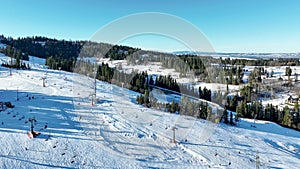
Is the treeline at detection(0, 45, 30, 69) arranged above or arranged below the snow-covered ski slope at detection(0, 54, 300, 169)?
above

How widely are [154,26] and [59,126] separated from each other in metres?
14.6

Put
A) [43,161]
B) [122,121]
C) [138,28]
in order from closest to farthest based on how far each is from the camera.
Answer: [138,28] < [43,161] < [122,121]

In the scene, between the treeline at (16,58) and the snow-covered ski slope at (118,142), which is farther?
the treeline at (16,58)

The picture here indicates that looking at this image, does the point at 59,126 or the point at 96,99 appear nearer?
the point at 59,126

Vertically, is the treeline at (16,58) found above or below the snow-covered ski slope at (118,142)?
above

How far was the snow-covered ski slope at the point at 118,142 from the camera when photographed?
15.5m

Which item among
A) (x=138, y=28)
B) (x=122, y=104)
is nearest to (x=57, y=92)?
(x=122, y=104)

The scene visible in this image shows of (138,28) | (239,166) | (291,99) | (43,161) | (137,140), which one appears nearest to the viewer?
(138,28)

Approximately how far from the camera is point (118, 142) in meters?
18.5

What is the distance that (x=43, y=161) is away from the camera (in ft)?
47.9

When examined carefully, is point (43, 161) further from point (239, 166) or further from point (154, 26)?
point (239, 166)

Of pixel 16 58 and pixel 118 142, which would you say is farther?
pixel 16 58

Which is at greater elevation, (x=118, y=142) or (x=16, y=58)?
(x=16, y=58)

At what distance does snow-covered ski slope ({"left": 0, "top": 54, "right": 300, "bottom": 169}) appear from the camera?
51.0 ft
